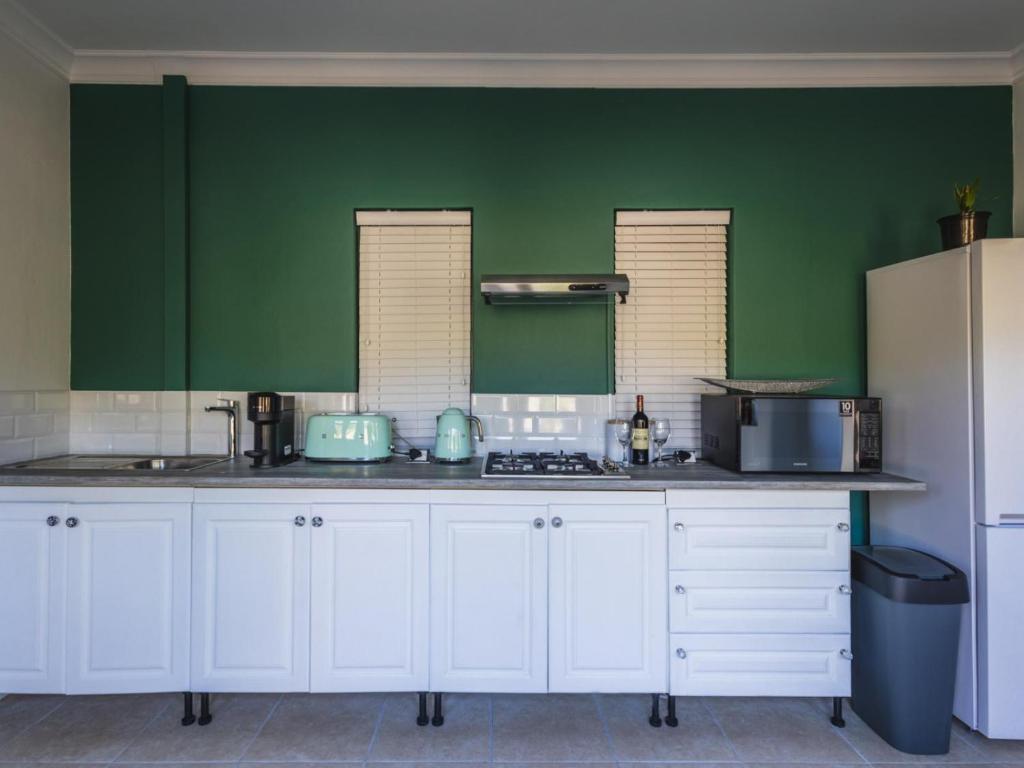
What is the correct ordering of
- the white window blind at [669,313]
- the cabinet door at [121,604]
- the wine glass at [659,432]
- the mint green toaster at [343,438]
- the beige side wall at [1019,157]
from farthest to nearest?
the white window blind at [669,313] → the beige side wall at [1019,157] → the wine glass at [659,432] → the mint green toaster at [343,438] → the cabinet door at [121,604]

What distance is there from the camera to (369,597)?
2.08 m

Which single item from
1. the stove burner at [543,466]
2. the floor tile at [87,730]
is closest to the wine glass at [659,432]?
the stove burner at [543,466]

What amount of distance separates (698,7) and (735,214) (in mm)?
910

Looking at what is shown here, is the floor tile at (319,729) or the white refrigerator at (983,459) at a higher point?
the white refrigerator at (983,459)

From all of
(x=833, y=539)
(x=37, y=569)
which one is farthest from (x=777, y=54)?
(x=37, y=569)

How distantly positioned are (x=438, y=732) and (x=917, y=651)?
5.76 ft

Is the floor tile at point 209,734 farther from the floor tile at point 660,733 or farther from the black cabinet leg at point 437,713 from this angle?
the floor tile at point 660,733

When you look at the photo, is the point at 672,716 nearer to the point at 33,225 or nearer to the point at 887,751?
the point at 887,751

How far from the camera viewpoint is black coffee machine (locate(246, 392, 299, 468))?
233cm

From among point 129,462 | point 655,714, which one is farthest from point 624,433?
point 129,462

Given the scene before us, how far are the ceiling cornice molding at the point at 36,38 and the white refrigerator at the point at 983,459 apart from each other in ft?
12.9

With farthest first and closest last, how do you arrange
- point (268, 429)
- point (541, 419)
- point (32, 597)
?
point (541, 419), point (268, 429), point (32, 597)

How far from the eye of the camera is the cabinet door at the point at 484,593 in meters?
2.08

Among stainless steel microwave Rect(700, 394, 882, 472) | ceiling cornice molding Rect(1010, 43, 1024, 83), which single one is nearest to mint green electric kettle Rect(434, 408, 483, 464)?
stainless steel microwave Rect(700, 394, 882, 472)
